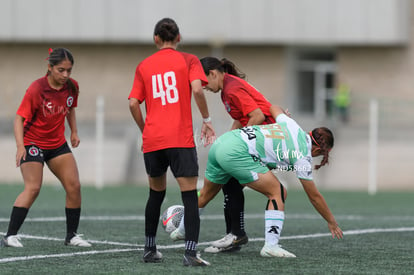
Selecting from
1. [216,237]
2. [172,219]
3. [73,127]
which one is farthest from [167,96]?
[216,237]

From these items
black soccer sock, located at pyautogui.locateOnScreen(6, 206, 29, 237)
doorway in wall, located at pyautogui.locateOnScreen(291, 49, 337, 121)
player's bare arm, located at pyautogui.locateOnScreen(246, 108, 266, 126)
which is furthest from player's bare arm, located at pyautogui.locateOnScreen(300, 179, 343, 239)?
doorway in wall, located at pyautogui.locateOnScreen(291, 49, 337, 121)

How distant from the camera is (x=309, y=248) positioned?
25.4 ft

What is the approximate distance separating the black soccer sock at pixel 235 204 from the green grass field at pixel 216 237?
259 mm

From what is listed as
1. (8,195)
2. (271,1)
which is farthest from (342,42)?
(8,195)

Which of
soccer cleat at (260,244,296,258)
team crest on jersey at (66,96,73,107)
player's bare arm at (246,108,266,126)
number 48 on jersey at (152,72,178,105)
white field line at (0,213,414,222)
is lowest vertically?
white field line at (0,213,414,222)

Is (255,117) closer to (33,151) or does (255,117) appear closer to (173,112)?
(173,112)

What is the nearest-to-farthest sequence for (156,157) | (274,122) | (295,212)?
(156,157), (274,122), (295,212)

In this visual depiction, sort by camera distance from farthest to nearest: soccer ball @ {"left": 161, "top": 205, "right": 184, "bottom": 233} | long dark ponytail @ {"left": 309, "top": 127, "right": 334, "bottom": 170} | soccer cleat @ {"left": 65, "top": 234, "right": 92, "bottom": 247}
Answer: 1. soccer cleat @ {"left": 65, "top": 234, "right": 92, "bottom": 247}
2. soccer ball @ {"left": 161, "top": 205, "right": 184, "bottom": 233}
3. long dark ponytail @ {"left": 309, "top": 127, "right": 334, "bottom": 170}

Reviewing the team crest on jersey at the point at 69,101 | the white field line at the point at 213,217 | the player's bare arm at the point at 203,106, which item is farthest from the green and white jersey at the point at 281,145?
the white field line at the point at 213,217

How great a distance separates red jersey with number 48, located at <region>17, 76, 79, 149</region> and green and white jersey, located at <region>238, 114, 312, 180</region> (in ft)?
6.02

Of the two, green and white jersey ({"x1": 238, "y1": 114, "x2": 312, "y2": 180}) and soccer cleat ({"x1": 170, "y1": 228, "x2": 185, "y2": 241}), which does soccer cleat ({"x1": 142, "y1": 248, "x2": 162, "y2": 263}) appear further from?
green and white jersey ({"x1": 238, "y1": 114, "x2": 312, "y2": 180})

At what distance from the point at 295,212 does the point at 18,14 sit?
1864 centimetres

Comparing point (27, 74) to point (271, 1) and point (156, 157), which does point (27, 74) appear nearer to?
point (271, 1)

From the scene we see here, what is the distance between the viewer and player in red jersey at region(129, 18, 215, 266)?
21.0 feet
